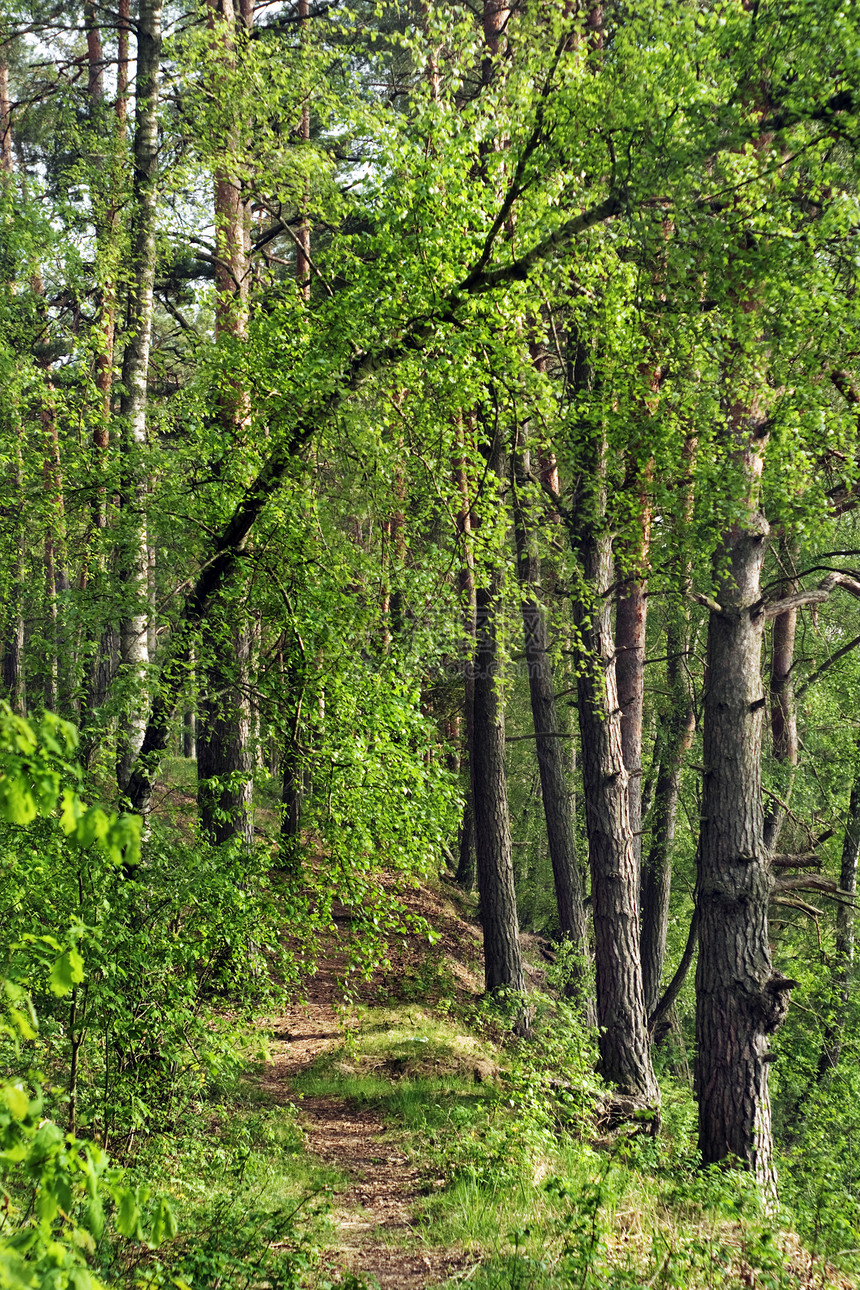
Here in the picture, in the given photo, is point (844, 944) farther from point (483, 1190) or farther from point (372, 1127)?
point (483, 1190)

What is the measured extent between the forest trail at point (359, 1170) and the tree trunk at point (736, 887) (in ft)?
8.98

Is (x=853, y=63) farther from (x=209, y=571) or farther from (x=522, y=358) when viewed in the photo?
(x=209, y=571)

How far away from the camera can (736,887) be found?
26.9 ft

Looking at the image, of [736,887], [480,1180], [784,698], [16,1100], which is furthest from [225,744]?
[784,698]

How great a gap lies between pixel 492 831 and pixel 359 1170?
17.8 feet

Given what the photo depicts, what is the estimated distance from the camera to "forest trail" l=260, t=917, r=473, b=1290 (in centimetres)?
497

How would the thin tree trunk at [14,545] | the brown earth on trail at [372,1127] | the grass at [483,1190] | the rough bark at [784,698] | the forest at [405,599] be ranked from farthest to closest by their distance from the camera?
1. the rough bark at [784,698]
2. the thin tree trunk at [14,545]
3. the brown earth on trail at [372,1127]
4. the forest at [405,599]
5. the grass at [483,1190]

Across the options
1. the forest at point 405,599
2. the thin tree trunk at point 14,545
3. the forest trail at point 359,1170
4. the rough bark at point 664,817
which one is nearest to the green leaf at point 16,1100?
the forest at point 405,599

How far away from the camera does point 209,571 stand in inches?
261

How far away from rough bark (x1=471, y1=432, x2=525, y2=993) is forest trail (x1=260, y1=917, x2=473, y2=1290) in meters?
2.25

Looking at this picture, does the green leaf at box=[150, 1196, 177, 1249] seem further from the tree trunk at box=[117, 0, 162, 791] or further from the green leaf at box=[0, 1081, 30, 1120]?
the tree trunk at box=[117, 0, 162, 791]

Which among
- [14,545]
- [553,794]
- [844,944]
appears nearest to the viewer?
[14,545]

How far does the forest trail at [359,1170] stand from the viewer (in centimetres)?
497

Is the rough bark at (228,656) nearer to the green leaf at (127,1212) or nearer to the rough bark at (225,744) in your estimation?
the rough bark at (225,744)
